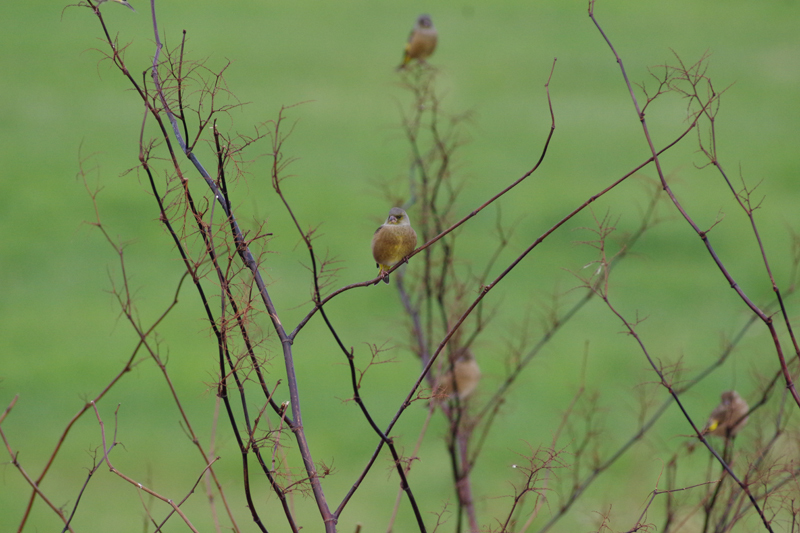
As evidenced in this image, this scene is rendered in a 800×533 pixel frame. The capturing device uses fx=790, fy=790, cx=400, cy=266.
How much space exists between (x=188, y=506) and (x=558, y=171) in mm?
2726

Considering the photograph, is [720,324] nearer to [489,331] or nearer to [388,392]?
[489,331]

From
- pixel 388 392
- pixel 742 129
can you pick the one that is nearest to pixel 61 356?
pixel 388 392

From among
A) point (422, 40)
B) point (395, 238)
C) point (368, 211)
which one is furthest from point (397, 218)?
point (368, 211)

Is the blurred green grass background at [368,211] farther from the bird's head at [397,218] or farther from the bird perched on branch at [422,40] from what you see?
the bird's head at [397,218]

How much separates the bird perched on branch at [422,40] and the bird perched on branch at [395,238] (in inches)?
54.8

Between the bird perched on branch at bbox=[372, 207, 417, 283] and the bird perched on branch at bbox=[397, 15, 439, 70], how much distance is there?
4.56 feet

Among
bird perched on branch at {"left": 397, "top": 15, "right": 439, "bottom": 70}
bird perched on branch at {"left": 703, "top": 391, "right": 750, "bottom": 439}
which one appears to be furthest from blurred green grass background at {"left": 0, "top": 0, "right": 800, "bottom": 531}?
bird perched on branch at {"left": 703, "top": 391, "right": 750, "bottom": 439}

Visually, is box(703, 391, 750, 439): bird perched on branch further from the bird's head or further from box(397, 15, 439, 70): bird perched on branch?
box(397, 15, 439, 70): bird perched on branch

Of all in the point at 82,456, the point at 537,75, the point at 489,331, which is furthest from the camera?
the point at 537,75

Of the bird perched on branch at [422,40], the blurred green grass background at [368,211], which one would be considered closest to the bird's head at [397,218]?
the blurred green grass background at [368,211]

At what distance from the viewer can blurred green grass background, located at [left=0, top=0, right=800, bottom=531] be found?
2967 millimetres

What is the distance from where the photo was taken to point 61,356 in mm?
3312

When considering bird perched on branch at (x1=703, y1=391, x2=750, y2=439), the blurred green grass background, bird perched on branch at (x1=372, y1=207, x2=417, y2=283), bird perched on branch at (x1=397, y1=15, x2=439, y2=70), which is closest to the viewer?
bird perched on branch at (x1=703, y1=391, x2=750, y2=439)

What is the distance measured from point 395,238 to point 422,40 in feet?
4.85
